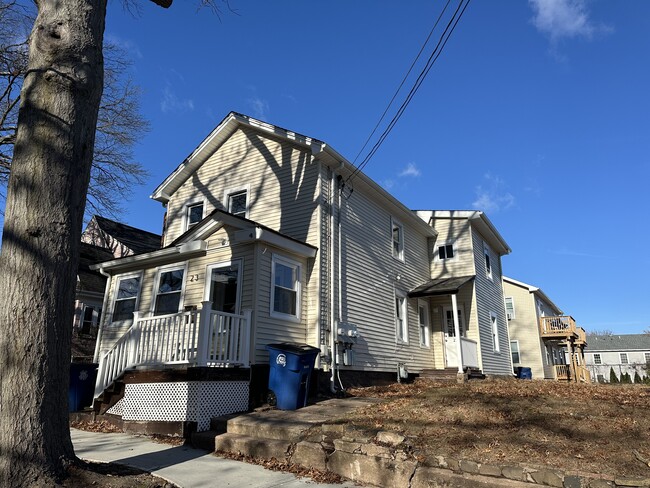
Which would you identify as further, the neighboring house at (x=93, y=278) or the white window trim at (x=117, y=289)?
the neighboring house at (x=93, y=278)

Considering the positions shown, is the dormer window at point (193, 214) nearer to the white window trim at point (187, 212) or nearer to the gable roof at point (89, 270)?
the white window trim at point (187, 212)

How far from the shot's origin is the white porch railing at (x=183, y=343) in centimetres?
841

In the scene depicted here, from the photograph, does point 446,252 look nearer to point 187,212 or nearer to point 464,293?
point 464,293

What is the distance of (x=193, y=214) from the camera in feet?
47.4

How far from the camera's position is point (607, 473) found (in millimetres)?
4305

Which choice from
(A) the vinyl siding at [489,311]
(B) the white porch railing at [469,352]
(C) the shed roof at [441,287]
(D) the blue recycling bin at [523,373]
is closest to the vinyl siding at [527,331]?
(D) the blue recycling bin at [523,373]

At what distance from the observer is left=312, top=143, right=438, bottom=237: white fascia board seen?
1177 cm

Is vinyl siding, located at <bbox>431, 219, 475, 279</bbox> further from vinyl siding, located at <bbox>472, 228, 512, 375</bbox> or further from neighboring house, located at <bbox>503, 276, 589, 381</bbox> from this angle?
neighboring house, located at <bbox>503, 276, 589, 381</bbox>

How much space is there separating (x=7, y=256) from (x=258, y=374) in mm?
5986

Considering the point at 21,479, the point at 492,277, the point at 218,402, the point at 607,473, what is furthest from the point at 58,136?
the point at 492,277

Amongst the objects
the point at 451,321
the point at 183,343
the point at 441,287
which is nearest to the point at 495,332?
the point at 451,321

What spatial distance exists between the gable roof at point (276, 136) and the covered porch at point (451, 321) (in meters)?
2.64

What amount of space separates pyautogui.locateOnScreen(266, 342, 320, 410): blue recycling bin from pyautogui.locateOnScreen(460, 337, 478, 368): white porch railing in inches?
307

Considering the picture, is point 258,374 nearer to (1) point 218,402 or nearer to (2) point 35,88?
(1) point 218,402
